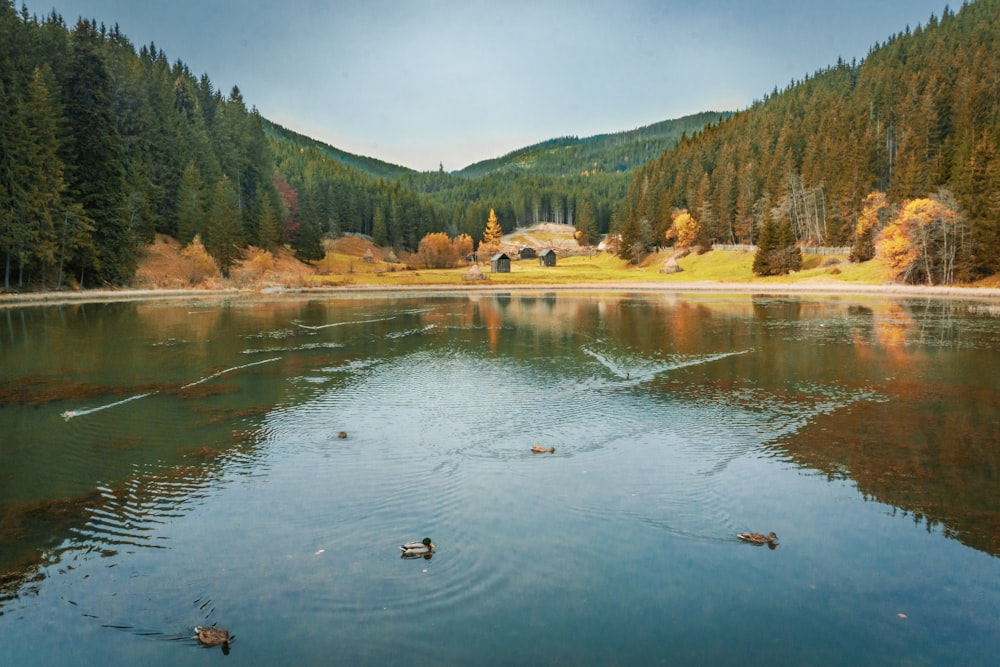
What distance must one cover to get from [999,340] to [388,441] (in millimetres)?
32581

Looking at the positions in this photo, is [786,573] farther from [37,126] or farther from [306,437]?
[37,126]

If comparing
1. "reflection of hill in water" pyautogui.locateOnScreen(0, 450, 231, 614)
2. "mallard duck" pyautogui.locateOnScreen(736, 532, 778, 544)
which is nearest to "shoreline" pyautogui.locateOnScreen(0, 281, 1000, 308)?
"reflection of hill in water" pyautogui.locateOnScreen(0, 450, 231, 614)

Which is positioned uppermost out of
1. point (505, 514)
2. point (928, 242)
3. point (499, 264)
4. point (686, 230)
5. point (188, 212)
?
point (188, 212)

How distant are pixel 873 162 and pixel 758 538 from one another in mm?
102096

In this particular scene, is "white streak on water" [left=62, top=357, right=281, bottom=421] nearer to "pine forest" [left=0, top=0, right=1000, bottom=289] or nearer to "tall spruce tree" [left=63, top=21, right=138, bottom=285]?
"pine forest" [left=0, top=0, right=1000, bottom=289]

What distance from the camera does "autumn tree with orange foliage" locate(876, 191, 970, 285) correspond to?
64.5 meters

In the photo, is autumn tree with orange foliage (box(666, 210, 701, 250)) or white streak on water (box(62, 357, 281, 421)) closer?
white streak on water (box(62, 357, 281, 421))

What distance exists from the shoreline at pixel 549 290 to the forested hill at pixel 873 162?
6277mm

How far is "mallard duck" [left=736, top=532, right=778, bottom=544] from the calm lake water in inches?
6.8

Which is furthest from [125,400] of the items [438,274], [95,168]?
[438,274]

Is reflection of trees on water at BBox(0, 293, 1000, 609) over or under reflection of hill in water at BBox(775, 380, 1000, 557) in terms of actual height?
over

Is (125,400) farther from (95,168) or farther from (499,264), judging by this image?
(499,264)

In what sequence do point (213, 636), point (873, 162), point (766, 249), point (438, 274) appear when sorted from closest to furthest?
point (213, 636) → point (766, 249) → point (873, 162) → point (438, 274)

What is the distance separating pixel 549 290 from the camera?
3406 inches
